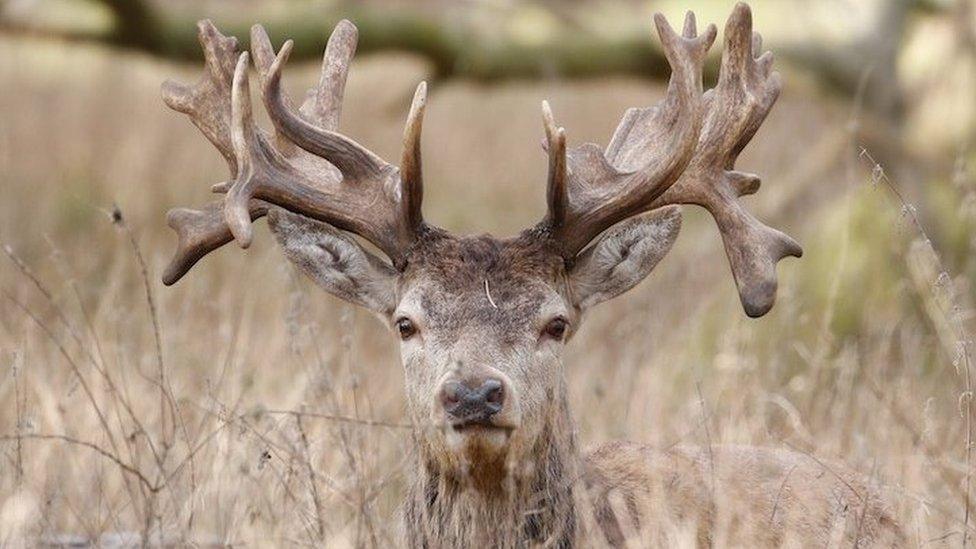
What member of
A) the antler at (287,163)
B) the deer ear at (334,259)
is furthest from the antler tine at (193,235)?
the deer ear at (334,259)

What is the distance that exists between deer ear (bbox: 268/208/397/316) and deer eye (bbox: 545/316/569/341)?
1.97 feet

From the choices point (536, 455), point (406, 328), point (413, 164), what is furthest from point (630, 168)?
point (536, 455)

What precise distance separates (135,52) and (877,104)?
4221 millimetres

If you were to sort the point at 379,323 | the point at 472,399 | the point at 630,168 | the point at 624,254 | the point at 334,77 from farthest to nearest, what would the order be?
the point at 379,323 < the point at 334,77 < the point at 630,168 < the point at 624,254 < the point at 472,399

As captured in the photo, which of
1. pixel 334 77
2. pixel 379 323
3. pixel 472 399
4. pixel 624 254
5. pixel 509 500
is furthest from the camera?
pixel 379 323

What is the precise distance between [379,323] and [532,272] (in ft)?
15.0

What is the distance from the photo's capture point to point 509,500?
5438 mm

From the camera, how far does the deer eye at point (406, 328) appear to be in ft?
18.4

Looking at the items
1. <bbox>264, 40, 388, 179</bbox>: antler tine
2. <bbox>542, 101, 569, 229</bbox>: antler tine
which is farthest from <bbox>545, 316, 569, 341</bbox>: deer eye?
<bbox>264, 40, 388, 179</bbox>: antler tine

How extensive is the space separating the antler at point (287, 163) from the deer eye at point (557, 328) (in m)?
0.54

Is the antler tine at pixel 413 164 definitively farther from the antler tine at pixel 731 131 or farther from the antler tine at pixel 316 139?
the antler tine at pixel 731 131

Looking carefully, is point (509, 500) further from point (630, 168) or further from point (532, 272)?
point (630, 168)

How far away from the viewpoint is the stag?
5.41m

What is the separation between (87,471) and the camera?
22.9 ft
